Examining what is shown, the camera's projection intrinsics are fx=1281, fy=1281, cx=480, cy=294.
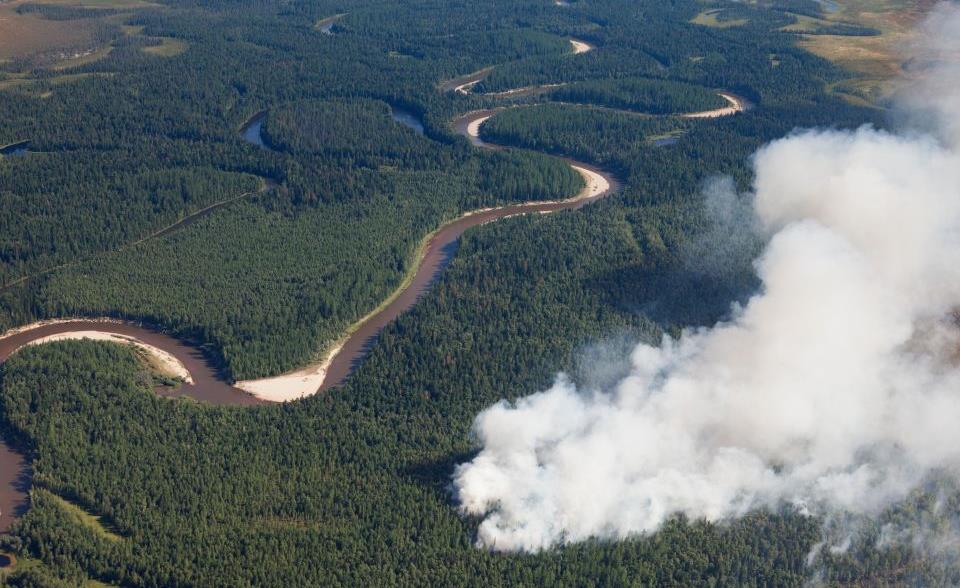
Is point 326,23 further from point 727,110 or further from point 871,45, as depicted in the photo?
point 871,45

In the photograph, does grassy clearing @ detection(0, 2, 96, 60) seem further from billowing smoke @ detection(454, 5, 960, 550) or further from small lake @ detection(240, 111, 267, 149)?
billowing smoke @ detection(454, 5, 960, 550)

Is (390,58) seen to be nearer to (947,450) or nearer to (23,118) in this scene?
(23,118)

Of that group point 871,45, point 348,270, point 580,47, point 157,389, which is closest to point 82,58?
point 580,47

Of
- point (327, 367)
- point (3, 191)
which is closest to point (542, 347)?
point (327, 367)

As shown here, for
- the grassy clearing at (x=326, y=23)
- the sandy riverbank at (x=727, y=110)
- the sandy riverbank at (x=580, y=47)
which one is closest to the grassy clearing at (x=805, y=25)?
the sandy riverbank at (x=580, y=47)

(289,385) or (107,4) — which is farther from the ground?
(289,385)

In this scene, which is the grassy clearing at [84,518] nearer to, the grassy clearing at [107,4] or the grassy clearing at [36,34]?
the grassy clearing at [36,34]
